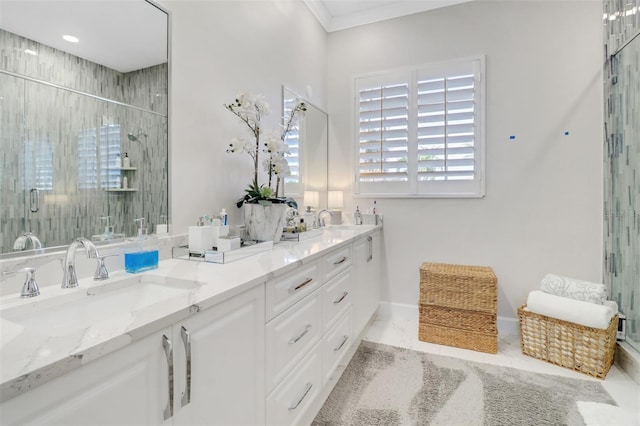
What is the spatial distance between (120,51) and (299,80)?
1645 mm

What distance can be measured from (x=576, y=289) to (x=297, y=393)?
2.02 metres

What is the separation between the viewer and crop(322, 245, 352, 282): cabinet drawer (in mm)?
1702

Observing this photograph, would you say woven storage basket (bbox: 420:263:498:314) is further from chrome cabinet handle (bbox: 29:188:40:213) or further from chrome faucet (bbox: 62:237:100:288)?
chrome cabinet handle (bbox: 29:188:40:213)

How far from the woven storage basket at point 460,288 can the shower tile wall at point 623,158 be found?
83cm

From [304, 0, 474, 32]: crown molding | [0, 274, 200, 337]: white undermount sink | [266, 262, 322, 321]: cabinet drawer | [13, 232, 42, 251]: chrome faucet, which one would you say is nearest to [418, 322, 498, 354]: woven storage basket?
[266, 262, 322, 321]: cabinet drawer

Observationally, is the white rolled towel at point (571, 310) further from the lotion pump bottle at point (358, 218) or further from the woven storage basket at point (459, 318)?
the lotion pump bottle at point (358, 218)

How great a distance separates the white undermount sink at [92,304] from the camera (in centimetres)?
84

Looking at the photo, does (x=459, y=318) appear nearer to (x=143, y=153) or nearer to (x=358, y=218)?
(x=358, y=218)

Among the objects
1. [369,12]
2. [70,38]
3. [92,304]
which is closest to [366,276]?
[92,304]

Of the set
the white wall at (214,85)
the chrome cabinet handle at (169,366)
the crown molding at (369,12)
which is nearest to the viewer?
the chrome cabinet handle at (169,366)

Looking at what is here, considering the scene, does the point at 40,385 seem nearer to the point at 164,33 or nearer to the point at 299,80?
the point at 164,33

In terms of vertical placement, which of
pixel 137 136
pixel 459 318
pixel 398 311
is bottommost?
pixel 398 311

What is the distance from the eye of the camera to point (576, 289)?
215cm

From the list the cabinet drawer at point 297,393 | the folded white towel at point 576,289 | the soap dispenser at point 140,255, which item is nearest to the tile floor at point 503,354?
the folded white towel at point 576,289
